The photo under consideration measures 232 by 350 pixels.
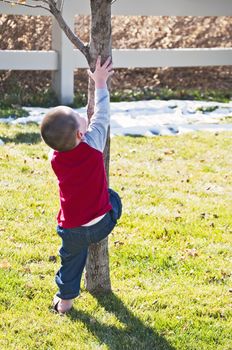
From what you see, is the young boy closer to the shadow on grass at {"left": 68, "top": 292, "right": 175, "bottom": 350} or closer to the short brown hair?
the short brown hair

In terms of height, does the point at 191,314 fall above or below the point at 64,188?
below

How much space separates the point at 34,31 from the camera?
37.4ft

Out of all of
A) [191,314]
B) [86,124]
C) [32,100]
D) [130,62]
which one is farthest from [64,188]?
[130,62]

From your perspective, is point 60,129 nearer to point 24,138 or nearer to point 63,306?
point 63,306

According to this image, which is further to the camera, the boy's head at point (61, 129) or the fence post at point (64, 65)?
the fence post at point (64, 65)

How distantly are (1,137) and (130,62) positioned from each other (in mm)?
3369

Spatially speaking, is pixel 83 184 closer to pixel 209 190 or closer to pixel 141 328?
pixel 141 328

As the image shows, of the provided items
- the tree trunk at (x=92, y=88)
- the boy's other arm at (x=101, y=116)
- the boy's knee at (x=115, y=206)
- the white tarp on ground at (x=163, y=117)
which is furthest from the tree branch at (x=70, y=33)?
the white tarp on ground at (x=163, y=117)

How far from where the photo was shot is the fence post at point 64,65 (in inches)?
397

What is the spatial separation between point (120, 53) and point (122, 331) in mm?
7335

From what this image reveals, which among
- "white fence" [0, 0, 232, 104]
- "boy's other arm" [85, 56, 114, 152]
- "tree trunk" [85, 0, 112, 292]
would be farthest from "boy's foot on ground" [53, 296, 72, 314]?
"white fence" [0, 0, 232, 104]

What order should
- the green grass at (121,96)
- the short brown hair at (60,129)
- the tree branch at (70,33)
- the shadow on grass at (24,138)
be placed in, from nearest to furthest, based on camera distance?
1. the short brown hair at (60,129)
2. the tree branch at (70,33)
3. the shadow on grass at (24,138)
4. the green grass at (121,96)

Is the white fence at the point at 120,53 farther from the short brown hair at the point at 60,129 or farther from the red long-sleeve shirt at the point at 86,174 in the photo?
the short brown hair at the point at 60,129

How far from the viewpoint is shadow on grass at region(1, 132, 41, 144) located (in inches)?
310
